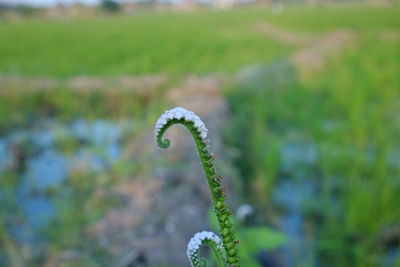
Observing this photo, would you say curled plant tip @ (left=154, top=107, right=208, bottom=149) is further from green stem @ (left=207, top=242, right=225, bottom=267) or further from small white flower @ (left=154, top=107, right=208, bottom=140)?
green stem @ (left=207, top=242, right=225, bottom=267)

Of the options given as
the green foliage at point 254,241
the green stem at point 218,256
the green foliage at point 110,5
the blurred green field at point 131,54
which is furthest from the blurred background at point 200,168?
the green foliage at point 110,5

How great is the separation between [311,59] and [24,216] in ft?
20.1

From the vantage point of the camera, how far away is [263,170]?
12.2 feet

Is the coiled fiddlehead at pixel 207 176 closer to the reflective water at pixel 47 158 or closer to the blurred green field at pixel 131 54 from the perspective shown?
the reflective water at pixel 47 158

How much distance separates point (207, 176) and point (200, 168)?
101 inches

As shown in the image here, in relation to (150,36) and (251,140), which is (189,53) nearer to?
(150,36)

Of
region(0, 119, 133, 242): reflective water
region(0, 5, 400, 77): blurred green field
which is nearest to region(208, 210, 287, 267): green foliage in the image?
region(0, 119, 133, 242): reflective water

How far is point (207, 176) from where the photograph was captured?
0.32 metres

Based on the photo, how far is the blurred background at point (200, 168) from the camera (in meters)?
2.45

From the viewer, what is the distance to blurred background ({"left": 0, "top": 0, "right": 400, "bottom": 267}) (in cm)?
245

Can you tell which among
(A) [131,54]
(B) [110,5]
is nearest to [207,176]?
(A) [131,54]

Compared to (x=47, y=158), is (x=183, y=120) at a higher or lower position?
lower

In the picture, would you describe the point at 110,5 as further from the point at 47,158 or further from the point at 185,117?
the point at 185,117

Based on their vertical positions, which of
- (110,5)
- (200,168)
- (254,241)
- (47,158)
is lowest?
(254,241)
